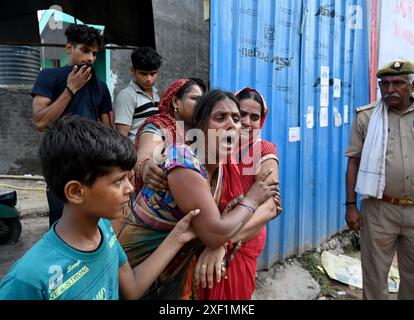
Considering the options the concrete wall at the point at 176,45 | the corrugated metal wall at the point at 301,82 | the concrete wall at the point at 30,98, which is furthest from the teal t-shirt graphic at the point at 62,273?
the concrete wall at the point at 30,98

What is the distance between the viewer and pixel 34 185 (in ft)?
19.2

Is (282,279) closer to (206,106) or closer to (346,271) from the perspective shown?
(346,271)

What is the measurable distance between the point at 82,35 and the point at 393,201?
8.40 feet

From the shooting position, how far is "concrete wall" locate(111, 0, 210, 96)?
19.0ft

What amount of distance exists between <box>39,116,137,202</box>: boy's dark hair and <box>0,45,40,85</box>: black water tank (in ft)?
19.3

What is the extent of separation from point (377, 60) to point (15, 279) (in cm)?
527

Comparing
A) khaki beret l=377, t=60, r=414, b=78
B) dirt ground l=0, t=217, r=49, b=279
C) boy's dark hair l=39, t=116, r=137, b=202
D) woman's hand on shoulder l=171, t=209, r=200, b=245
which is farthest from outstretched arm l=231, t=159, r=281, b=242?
dirt ground l=0, t=217, r=49, b=279

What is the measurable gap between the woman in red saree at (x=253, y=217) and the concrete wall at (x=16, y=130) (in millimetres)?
5020

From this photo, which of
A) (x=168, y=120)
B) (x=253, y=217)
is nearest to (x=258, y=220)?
(x=253, y=217)

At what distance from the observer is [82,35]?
2.60 m

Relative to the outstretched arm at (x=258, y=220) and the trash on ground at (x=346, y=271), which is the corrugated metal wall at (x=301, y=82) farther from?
the outstretched arm at (x=258, y=220)

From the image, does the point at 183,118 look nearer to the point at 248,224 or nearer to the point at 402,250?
the point at 248,224
